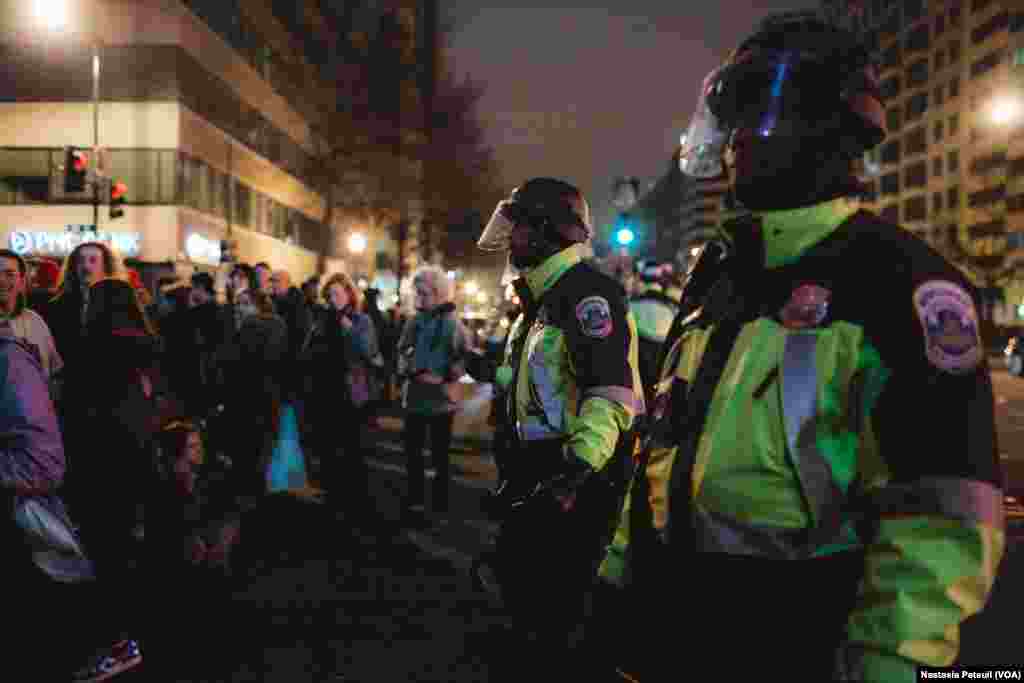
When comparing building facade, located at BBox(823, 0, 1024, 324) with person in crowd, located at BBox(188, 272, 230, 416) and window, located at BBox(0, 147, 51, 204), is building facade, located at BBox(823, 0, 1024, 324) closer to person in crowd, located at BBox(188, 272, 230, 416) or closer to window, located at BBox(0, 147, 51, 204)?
window, located at BBox(0, 147, 51, 204)

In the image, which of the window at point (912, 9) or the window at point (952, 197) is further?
the window at point (912, 9)

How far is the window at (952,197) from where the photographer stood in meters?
86.7

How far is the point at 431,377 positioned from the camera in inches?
319

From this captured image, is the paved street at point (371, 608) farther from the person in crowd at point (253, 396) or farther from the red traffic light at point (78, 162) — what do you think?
the red traffic light at point (78, 162)

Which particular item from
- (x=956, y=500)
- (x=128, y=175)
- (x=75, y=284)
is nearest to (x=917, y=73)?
(x=128, y=175)

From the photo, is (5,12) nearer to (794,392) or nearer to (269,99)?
(269,99)

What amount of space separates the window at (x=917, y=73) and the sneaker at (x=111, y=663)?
99.2 m

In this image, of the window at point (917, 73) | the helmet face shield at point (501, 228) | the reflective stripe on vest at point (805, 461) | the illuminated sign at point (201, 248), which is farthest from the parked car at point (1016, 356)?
the window at point (917, 73)

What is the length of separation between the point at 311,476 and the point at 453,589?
4.69m

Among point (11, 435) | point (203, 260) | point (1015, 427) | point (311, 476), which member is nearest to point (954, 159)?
point (203, 260)

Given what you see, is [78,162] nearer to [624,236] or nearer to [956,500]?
[624,236]

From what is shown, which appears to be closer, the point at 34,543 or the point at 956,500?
the point at 956,500

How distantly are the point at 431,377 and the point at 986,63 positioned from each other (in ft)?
270

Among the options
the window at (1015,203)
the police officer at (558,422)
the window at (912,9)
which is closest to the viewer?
the police officer at (558,422)
